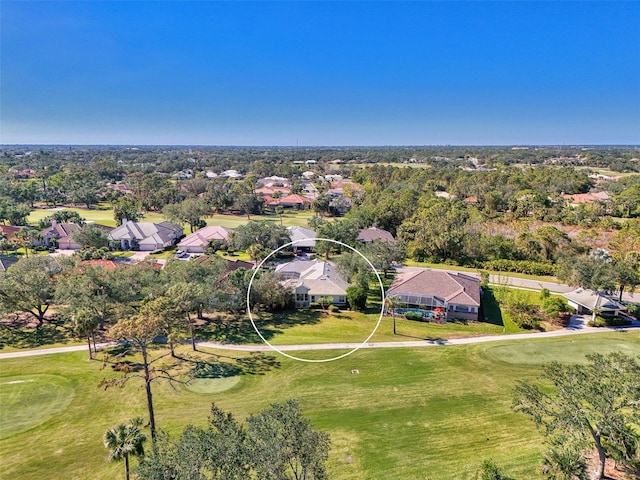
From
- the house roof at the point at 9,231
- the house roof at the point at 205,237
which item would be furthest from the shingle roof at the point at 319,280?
the house roof at the point at 9,231

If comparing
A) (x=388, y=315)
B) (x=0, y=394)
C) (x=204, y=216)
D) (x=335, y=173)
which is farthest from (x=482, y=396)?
(x=335, y=173)

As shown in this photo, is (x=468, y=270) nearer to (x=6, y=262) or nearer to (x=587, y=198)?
(x=587, y=198)

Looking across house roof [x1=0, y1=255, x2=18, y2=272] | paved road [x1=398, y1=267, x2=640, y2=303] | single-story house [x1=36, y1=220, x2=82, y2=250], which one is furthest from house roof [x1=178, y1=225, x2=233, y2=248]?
paved road [x1=398, y1=267, x2=640, y2=303]

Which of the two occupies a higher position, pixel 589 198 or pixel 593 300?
pixel 589 198

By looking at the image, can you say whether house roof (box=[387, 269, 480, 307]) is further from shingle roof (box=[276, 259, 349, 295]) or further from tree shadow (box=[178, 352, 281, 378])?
tree shadow (box=[178, 352, 281, 378])

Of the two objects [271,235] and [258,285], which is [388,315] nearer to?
[258,285]

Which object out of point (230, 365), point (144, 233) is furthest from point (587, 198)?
point (144, 233)

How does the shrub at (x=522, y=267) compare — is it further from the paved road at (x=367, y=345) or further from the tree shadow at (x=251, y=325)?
the tree shadow at (x=251, y=325)
